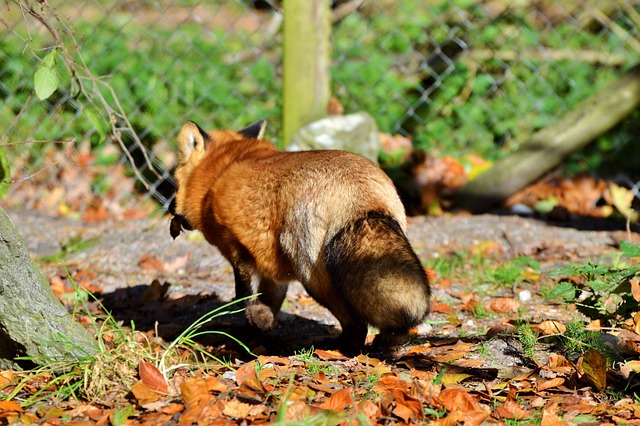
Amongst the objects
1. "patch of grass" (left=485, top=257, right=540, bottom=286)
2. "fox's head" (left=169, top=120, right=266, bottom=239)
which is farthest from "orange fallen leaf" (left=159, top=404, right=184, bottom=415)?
"patch of grass" (left=485, top=257, right=540, bottom=286)

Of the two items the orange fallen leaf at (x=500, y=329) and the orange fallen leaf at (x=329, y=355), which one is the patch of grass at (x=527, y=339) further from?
the orange fallen leaf at (x=329, y=355)

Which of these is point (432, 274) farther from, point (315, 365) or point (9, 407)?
point (9, 407)

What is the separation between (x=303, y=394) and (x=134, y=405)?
0.65 m

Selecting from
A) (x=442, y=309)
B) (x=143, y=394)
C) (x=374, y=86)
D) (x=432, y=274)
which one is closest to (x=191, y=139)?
(x=442, y=309)

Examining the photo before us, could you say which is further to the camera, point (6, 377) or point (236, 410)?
point (6, 377)

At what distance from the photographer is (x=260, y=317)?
418cm

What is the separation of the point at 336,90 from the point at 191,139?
116 inches

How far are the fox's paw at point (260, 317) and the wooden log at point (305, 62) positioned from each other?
274 cm

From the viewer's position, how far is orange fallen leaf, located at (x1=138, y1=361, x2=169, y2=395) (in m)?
3.04

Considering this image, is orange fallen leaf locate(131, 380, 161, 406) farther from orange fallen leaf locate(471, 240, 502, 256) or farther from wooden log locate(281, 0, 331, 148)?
wooden log locate(281, 0, 331, 148)

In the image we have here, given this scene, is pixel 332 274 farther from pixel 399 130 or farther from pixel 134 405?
pixel 399 130

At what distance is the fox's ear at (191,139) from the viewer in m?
4.61

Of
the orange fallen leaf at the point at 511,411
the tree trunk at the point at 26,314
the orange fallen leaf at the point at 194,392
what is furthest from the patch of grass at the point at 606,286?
the tree trunk at the point at 26,314

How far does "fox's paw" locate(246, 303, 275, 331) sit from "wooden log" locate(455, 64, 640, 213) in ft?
10.1
